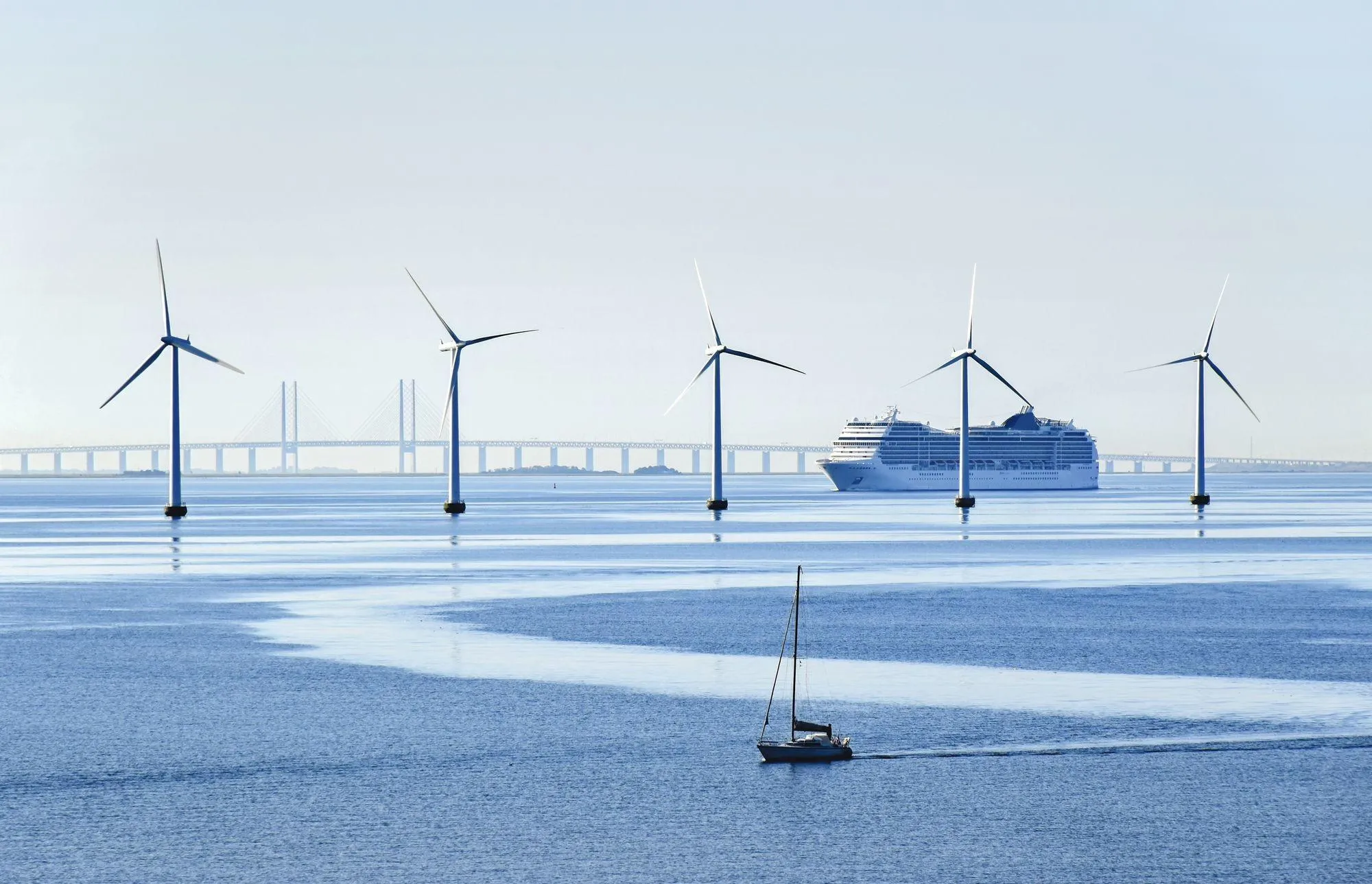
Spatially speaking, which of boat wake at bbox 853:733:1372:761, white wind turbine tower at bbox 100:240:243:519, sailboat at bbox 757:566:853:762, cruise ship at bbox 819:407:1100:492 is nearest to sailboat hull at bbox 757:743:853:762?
sailboat at bbox 757:566:853:762

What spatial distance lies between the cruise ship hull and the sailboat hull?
170 meters

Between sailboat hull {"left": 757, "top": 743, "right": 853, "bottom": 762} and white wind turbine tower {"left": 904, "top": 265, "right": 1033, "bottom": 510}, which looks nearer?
sailboat hull {"left": 757, "top": 743, "right": 853, "bottom": 762}

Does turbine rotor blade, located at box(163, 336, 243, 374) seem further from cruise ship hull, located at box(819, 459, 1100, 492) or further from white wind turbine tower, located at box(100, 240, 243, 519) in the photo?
cruise ship hull, located at box(819, 459, 1100, 492)

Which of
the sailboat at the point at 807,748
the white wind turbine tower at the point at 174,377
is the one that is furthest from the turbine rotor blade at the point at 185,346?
the sailboat at the point at 807,748

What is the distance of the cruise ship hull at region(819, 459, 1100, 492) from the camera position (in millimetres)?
191000

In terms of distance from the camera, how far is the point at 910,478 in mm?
191500

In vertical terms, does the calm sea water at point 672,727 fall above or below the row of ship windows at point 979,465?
below

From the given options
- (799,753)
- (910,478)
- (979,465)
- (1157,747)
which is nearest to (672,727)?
(799,753)

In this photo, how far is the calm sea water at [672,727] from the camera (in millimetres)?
16422

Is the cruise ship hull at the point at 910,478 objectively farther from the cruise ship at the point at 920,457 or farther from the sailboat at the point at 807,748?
the sailboat at the point at 807,748

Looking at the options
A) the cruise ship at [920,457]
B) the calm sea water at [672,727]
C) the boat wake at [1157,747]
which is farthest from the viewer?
the cruise ship at [920,457]

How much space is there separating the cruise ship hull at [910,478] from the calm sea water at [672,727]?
136 m

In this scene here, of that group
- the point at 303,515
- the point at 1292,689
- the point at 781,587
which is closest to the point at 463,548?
the point at 781,587

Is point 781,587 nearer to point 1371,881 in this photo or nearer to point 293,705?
point 293,705
